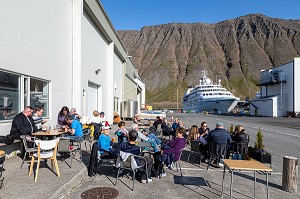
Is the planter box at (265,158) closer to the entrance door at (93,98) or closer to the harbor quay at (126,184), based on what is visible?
the harbor quay at (126,184)

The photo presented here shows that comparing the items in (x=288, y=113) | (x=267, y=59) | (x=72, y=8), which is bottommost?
(x=288, y=113)

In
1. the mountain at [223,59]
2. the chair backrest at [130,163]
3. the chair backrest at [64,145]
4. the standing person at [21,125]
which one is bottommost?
the chair backrest at [130,163]

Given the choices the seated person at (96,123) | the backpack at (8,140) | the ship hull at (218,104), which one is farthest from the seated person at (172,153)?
the ship hull at (218,104)

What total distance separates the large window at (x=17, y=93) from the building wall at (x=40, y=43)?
0.78 feet

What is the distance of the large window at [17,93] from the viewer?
7188 mm

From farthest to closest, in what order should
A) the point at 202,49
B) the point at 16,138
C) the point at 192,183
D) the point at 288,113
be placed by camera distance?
the point at 202,49
the point at 288,113
the point at 16,138
the point at 192,183

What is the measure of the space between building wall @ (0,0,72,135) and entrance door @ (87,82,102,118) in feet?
10.5

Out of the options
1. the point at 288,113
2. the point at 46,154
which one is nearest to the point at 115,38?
the point at 46,154

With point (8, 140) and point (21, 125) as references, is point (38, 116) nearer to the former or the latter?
point (21, 125)

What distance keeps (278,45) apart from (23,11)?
631ft

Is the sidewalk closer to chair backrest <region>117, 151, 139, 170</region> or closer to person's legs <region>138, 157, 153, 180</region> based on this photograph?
person's legs <region>138, 157, 153, 180</region>

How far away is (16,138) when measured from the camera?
6.65m

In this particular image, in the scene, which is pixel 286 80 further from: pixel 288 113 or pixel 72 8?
pixel 72 8

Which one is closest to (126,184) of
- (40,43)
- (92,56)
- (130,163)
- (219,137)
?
(130,163)
